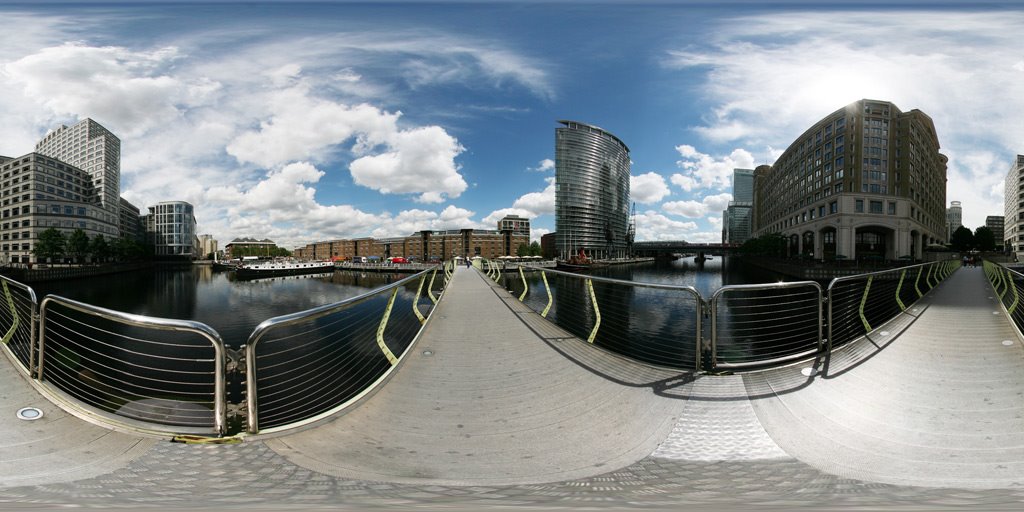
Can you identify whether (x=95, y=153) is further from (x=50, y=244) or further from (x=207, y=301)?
(x=207, y=301)

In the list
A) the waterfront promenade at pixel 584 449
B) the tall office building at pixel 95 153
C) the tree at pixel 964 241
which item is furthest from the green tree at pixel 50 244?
the tree at pixel 964 241

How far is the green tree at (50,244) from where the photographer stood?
42875mm

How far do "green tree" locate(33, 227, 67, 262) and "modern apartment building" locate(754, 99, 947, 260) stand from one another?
83.3m

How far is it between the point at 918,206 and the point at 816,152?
1234cm

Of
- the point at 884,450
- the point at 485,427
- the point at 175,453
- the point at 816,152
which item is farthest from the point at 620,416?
the point at 816,152

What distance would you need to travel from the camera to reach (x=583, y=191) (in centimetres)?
9931

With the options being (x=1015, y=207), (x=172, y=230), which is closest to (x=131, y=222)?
(x=172, y=230)

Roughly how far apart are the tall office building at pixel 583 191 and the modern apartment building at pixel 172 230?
8465 centimetres

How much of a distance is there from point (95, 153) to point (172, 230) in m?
21.1

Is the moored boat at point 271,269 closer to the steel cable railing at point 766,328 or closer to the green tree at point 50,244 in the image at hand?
the green tree at point 50,244

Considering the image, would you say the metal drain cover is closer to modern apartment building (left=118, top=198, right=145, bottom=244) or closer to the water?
the water

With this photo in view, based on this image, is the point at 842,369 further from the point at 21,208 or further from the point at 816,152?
the point at 21,208

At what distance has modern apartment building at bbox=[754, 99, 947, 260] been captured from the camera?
4225 centimetres

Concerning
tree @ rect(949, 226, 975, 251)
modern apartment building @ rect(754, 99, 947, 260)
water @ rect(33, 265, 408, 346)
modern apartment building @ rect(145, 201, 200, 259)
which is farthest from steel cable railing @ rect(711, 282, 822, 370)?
modern apartment building @ rect(145, 201, 200, 259)
